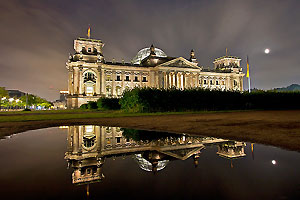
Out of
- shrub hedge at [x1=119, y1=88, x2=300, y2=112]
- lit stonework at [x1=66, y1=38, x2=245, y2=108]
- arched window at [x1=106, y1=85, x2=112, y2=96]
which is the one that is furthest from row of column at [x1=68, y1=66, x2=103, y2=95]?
shrub hedge at [x1=119, y1=88, x2=300, y2=112]

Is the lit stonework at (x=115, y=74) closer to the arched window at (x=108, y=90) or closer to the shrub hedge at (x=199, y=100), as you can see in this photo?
the arched window at (x=108, y=90)

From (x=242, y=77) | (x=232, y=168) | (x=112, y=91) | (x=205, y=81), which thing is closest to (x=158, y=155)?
(x=232, y=168)

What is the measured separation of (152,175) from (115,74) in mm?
71422

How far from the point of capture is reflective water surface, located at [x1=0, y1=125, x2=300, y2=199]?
7.38 ft

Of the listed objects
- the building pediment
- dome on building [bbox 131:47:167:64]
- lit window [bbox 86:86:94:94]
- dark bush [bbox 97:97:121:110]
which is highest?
dome on building [bbox 131:47:167:64]

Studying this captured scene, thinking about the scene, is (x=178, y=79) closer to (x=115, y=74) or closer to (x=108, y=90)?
(x=115, y=74)

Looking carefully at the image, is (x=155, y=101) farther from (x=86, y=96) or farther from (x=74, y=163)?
(x=86, y=96)

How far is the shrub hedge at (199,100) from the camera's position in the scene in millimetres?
24312

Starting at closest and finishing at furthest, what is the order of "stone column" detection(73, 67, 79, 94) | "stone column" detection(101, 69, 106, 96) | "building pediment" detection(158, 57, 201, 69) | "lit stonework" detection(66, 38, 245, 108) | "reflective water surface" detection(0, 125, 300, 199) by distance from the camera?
"reflective water surface" detection(0, 125, 300, 199) → "stone column" detection(73, 67, 79, 94) → "lit stonework" detection(66, 38, 245, 108) → "stone column" detection(101, 69, 106, 96) → "building pediment" detection(158, 57, 201, 69)

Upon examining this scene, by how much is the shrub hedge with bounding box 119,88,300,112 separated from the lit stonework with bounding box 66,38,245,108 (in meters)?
31.8

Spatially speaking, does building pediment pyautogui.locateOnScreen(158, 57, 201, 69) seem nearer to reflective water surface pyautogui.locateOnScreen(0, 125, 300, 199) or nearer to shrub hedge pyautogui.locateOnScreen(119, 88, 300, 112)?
shrub hedge pyautogui.locateOnScreen(119, 88, 300, 112)

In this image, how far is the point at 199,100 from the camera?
92.1 feet

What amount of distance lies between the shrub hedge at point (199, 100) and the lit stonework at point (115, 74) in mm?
31774

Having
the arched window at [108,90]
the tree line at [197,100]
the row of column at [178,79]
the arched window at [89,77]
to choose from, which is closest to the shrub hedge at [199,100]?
the tree line at [197,100]
